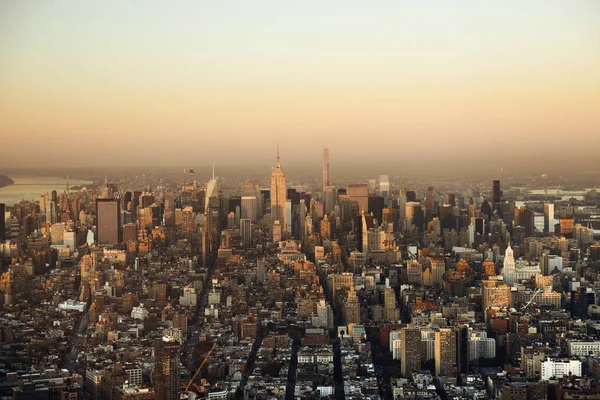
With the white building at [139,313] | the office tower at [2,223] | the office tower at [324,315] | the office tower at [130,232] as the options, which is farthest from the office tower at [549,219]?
the office tower at [2,223]

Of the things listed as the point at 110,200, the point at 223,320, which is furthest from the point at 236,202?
the point at 223,320

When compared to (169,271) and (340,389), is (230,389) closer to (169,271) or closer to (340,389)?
(340,389)

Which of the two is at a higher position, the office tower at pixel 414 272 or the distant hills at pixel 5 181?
the distant hills at pixel 5 181

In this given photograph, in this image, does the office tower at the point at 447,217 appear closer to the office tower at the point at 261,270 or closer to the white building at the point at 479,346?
the office tower at the point at 261,270

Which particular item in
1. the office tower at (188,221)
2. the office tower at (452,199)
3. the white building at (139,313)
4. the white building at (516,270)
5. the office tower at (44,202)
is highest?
the office tower at (44,202)

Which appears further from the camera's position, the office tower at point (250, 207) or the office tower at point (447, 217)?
the office tower at point (447, 217)

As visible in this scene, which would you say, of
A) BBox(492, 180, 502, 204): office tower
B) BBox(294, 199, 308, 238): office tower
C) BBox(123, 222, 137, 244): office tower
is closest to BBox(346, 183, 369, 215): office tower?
BBox(294, 199, 308, 238): office tower

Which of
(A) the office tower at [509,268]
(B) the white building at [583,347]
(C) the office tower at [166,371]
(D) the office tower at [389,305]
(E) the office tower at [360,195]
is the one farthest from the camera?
(E) the office tower at [360,195]

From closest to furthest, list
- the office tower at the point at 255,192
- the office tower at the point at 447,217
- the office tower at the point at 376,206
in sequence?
1. the office tower at the point at 255,192
2. the office tower at the point at 376,206
3. the office tower at the point at 447,217

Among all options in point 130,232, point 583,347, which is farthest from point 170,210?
point 583,347
